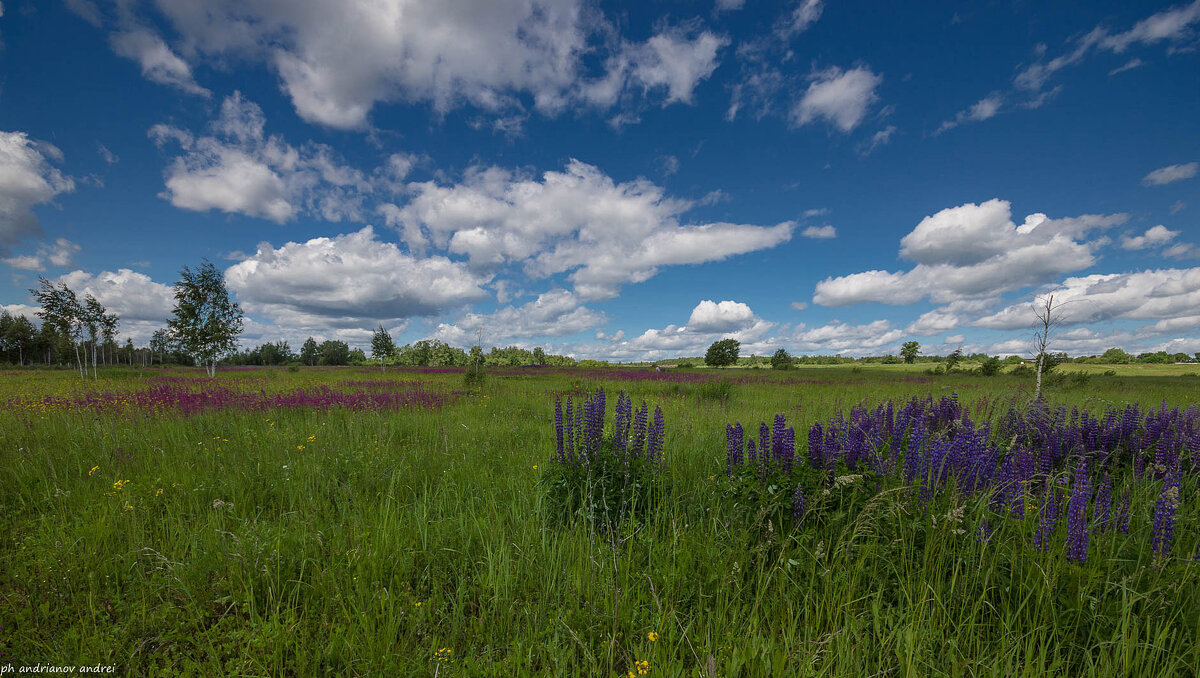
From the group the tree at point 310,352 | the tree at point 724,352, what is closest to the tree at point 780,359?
the tree at point 724,352

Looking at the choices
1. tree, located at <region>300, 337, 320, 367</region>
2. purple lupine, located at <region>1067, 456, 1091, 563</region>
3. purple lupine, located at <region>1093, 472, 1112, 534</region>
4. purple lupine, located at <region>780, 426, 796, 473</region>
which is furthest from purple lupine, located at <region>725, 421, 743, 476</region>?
tree, located at <region>300, 337, 320, 367</region>

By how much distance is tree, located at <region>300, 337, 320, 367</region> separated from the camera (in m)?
91.8

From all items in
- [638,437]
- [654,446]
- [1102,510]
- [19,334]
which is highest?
Answer: [19,334]

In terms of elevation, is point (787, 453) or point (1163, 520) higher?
point (787, 453)

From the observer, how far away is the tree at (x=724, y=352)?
64.2 metres

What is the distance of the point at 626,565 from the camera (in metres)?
2.74

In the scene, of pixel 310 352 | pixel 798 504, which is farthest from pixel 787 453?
pixel 310 352

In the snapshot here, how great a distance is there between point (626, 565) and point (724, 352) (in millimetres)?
64705

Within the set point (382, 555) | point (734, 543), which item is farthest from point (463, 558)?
point (734, 543)

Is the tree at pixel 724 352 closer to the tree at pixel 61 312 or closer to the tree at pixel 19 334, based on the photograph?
the tree at pixel 61 312

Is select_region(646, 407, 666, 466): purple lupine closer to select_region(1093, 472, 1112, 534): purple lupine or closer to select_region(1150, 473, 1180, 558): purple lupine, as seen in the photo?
select_region(1093, 472, 1112, 534): purple lupine

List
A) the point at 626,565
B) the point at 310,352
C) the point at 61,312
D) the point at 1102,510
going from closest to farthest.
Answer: the point at 626,565 → the point at 1102,510 → the point at 61,312 → the point at 310,352

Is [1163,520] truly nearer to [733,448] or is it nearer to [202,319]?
[733,448]

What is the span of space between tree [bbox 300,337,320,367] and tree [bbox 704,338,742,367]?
8658cm
